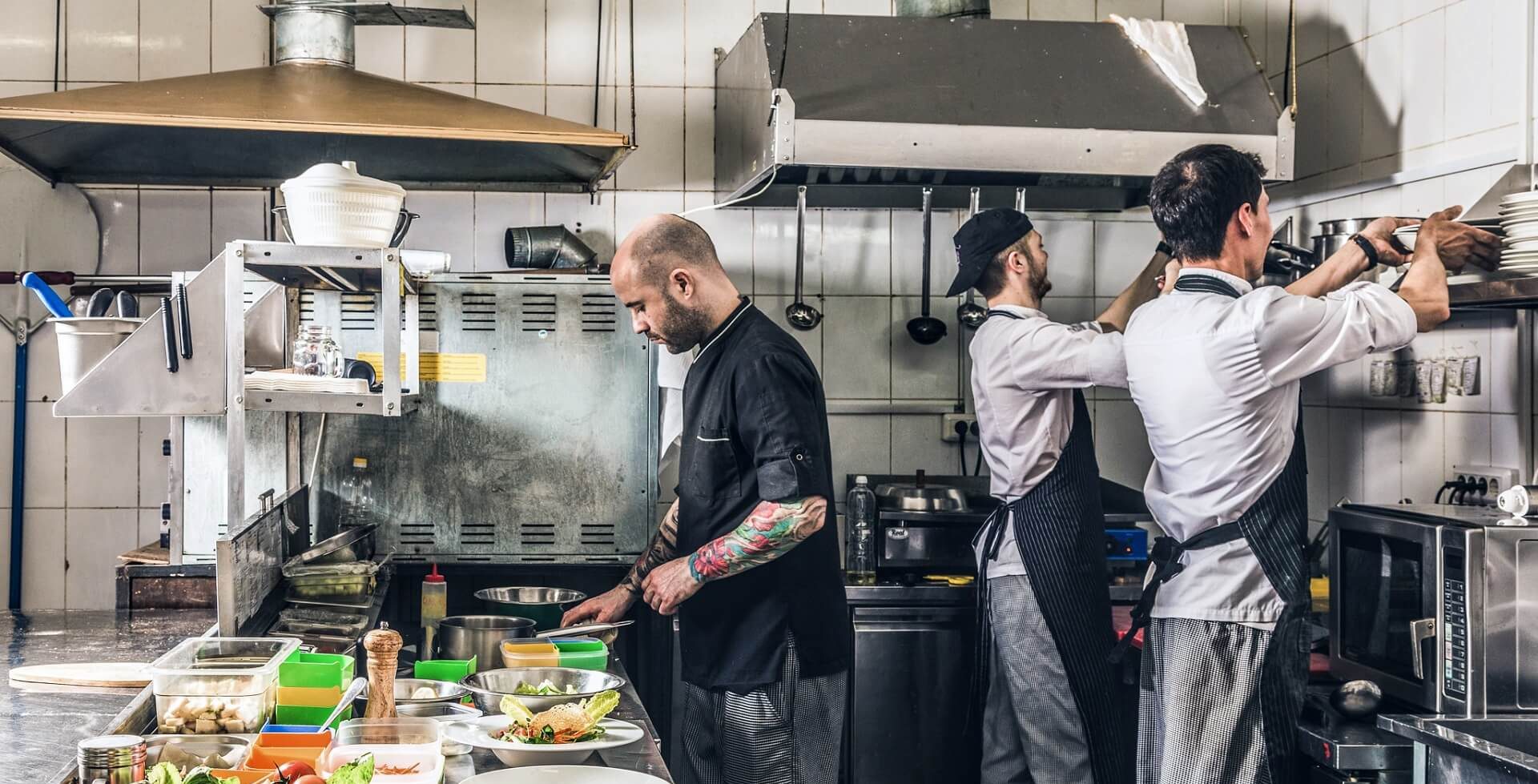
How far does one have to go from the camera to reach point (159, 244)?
4012 mm

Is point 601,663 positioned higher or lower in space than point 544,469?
lower

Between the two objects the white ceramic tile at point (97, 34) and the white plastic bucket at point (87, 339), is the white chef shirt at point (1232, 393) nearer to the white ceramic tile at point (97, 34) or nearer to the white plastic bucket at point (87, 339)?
the white plastic bucket at point (87, 339)

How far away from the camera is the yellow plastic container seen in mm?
2332

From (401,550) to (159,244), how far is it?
1.28m

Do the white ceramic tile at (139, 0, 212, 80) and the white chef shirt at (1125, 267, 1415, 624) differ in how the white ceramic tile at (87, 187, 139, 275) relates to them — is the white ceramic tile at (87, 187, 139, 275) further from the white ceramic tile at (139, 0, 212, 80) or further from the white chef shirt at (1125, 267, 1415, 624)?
the white chef shirt at (1125, 267, 1415, 624)

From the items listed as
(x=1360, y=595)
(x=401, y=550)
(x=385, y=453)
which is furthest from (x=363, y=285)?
(x=1360, y=595)

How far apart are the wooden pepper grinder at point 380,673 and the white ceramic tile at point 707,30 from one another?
265 centimetres

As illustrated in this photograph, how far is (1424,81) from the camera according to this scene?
332cm

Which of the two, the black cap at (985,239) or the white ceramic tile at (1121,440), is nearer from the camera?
the black cap at (985,239)

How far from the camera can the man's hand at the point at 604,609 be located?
2816 mm

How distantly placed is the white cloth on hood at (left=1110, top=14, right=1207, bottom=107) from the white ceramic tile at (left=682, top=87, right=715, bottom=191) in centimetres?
131

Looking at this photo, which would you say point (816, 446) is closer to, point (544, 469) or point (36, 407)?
point (544, 469)

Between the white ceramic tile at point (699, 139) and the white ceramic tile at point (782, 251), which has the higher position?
the white ceramic tile at point (699, 139)

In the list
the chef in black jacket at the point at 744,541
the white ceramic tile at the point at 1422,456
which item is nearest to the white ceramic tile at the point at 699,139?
the chef in black jacket at the point at 744,541
